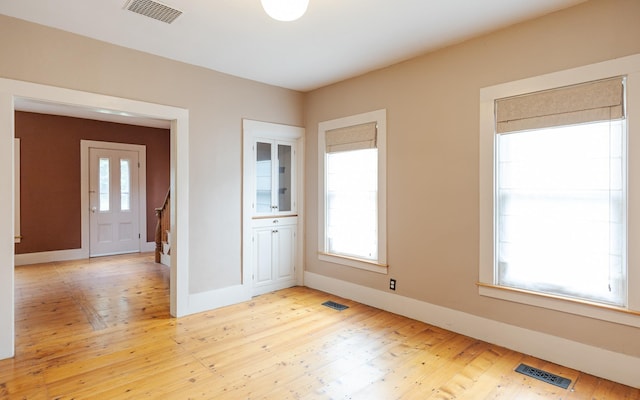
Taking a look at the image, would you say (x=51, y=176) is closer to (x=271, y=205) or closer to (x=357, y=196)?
(x=271, y=205)

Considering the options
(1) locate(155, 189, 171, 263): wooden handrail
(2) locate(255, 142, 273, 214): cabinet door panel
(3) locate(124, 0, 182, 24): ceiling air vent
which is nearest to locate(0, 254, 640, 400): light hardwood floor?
(2) locate(255, 142, 273, 214): cabinet door panel

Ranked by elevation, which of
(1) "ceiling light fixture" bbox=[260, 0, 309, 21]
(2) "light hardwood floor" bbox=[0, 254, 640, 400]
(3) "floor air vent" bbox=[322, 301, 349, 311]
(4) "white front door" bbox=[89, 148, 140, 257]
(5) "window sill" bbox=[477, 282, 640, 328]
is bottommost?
(2) "light hardwood floor" bbox=[0, 254, 640, 400]

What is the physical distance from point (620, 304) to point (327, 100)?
3603 millimetres

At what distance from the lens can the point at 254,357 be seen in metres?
2.86

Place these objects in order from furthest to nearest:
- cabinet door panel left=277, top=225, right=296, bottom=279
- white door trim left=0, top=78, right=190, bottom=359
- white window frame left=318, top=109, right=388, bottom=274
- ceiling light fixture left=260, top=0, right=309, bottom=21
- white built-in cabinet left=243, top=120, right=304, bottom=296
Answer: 1. cabinet door panel left=277, top=225, right=296, bottom=279
2. white built-in cabinet left=243, top=120, right=304, bottom=296
3. white window frame left=318, top=109, right=388, bottom=274
4. white door trim left=0, top=78, right=190, bottom=359
5. ceiling light fixture left=260, top=0, right=309, bottom=21

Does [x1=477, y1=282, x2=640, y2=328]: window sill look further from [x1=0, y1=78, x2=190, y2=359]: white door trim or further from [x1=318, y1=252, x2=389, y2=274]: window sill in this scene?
[x1=0, y1=78, x2=190, y2=359]: white door trim

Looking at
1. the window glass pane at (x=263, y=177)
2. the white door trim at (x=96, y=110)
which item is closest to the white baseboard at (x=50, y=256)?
the white door trim at (x=96, y=110)

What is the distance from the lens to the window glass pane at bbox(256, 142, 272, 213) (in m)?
4.63

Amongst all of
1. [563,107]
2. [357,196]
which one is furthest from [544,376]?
[357,196]

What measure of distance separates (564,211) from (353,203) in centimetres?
220

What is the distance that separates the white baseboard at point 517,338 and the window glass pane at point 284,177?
1480mm

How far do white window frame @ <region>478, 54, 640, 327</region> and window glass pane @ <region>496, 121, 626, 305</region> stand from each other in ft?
0.20

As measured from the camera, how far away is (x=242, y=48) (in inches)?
136

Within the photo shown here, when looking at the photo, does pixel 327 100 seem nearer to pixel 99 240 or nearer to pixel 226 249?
pixel 226 249
